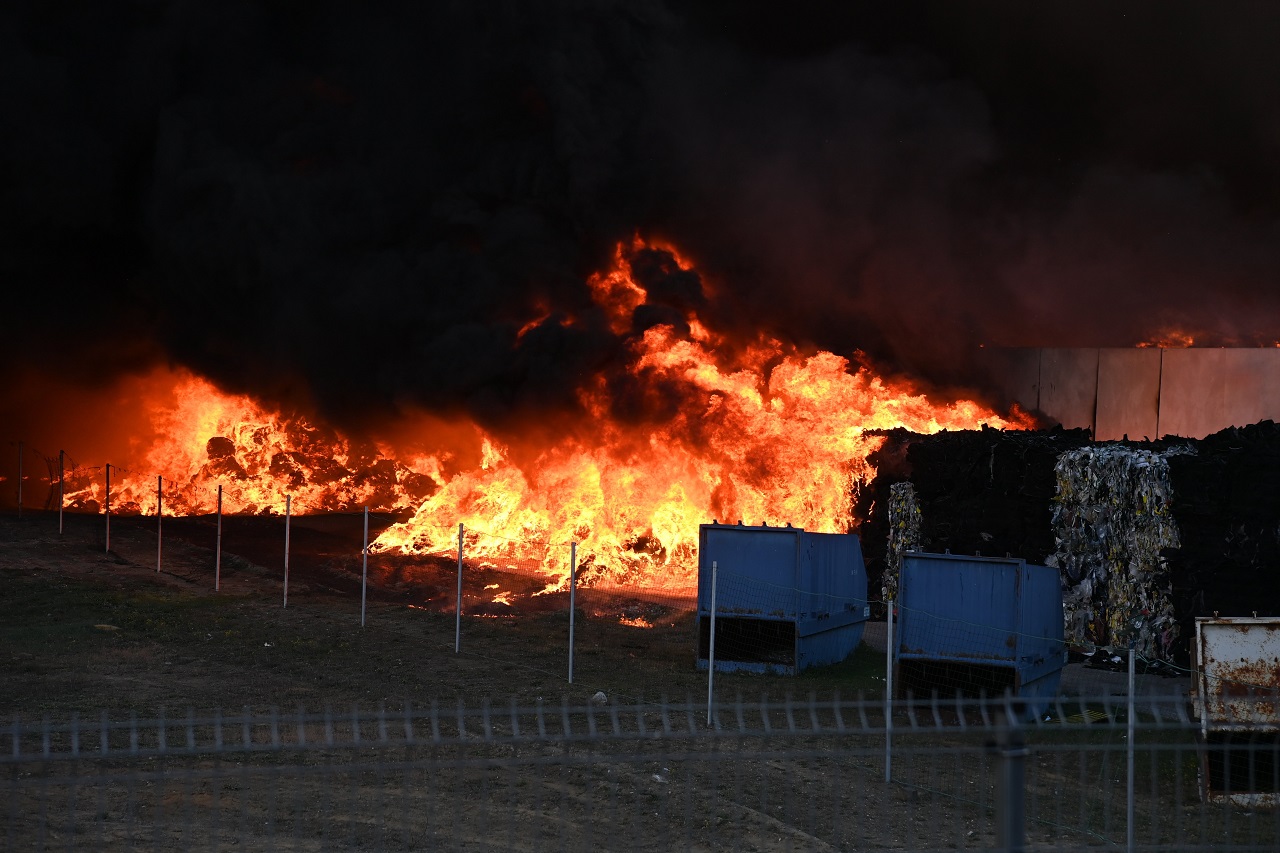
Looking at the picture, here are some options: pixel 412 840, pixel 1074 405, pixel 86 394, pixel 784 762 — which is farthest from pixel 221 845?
pixel 86 394

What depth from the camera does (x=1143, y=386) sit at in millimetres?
26094

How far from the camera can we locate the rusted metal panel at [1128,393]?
25969mm

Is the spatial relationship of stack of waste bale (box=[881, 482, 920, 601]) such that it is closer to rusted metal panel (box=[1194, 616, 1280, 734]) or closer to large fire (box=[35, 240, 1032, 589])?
large fire (box=[35, 240, 1032, 589])

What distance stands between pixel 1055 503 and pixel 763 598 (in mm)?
5252

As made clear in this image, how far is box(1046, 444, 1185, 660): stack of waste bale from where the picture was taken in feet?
48.1

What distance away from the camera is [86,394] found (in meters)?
35.1

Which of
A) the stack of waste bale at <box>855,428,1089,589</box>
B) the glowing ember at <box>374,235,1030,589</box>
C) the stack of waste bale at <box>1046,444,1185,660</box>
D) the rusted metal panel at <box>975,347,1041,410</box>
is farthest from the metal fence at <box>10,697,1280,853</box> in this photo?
the rusted metal panel at <box>975,347,1041,410</box>

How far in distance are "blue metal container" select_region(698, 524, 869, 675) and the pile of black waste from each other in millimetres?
1937

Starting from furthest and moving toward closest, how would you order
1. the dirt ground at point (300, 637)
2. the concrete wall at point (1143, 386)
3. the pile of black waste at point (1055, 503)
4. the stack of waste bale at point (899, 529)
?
the concrete wall at point (1143, 386), the stack of waste bale at point (899, 529), the pile of black waste at point (1055, 503), the dirt ground at point (300, 637)

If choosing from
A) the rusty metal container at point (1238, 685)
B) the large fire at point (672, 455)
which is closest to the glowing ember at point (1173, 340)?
the large fire at point (672, 455)

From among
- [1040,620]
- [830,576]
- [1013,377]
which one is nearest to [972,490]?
[830,576]

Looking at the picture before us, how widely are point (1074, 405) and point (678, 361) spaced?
979 centimetres

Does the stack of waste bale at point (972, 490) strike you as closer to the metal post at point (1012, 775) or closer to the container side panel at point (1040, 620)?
the container side panel at point (1040, 620)

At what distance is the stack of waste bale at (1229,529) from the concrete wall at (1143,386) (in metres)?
11.4
